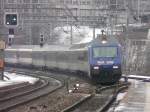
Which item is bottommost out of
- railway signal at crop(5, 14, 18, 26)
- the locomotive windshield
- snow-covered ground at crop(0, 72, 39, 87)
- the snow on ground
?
snow-covered ground at crop(0, 72, 39, 87)

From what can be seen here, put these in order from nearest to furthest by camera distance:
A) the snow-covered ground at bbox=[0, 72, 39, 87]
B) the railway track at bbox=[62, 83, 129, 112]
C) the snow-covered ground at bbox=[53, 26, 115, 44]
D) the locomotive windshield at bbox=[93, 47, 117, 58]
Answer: the railway track at bbox=[62, 83, 129, 112] → the snow-covered ground at bbox=[0, 72, 39, 87] → the locomotive windshield at bbox=[93, 47, 117, 58] → the snow-covered ground at bbox=[53, 26, 115, 44]

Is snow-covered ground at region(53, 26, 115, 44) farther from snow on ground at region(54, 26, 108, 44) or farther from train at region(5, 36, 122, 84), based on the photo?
train at region(5, 36, 122, 84)

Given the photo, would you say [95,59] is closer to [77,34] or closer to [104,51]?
[104,51]

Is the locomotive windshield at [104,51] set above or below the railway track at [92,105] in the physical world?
above

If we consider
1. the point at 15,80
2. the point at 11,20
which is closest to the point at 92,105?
the point at 11,20

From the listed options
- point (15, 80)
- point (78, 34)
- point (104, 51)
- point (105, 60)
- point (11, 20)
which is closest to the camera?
point (11, 20)

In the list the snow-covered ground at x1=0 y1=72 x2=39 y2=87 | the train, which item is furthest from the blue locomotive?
the snow-covered ground at x1=0 y1=72 x2=39 y2=87

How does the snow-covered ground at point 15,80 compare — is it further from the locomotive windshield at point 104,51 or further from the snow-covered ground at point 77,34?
the snow-covered ground at point 77,34

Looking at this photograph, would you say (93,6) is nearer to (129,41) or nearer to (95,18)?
(95,18)

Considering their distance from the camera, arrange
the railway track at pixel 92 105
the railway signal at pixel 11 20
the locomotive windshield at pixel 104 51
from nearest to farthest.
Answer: the railway track at pixel 92 105
the railway signal at pixel 11 20
the locomotive windshield at pixel 104 51

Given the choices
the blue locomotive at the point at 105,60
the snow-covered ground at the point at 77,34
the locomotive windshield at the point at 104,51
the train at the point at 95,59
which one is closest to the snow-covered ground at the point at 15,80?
the train at the point at 95,59

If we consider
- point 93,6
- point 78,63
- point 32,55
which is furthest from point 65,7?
point 78,63

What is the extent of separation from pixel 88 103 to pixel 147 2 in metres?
47.9

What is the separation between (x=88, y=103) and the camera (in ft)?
73.2
